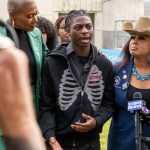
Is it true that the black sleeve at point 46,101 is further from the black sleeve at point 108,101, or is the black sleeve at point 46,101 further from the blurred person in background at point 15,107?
the blurred person in background at point 15,107

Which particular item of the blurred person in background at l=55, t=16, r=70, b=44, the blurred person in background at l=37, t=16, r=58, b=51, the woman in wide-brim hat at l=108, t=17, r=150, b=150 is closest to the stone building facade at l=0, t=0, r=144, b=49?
the blurred person in background at l=55, t=16, r=70, b=44

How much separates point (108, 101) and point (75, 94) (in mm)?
301

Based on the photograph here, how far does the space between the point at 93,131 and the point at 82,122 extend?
0.38 ft

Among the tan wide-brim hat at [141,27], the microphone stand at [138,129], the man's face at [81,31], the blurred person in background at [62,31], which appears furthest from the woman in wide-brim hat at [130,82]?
the blurred person in background at [62,31]

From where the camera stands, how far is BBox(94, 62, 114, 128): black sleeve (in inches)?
121

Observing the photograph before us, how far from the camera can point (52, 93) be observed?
306 cm

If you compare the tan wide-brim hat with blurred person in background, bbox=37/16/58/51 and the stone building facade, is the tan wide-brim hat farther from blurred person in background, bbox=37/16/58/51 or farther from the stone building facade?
the stone building facade

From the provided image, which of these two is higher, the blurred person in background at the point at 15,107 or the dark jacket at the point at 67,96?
the blurred person in background at the point at 15,107

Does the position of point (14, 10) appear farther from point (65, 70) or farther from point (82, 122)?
point (82, 122)

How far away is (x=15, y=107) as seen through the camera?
950 mm

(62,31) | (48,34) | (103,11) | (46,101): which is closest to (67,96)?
(46,101)

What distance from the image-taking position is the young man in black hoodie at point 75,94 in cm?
300

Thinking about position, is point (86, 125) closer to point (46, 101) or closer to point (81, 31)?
point (46, 101)

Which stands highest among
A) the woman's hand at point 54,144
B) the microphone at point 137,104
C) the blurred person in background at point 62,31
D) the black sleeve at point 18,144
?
the black sleeve at point 18,144
